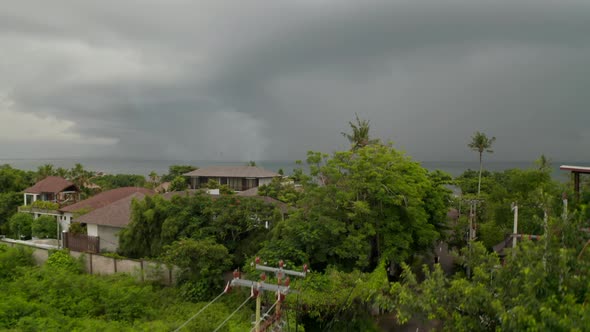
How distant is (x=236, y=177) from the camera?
Result: 150 ft

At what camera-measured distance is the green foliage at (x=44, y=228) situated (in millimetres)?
24547

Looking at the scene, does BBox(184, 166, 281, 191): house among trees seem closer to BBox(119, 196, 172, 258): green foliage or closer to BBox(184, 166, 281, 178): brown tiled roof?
BBox(184, 166, 281, 178): brown tiled roof

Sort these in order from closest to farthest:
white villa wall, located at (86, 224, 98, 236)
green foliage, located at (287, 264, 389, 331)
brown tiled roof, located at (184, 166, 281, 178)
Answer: green foliage, located at (287, 264, 389, 331) → white villa wall, located at (86, 224, 98, 236) → brown tiled roof, located at (184, 166, 281, 178)

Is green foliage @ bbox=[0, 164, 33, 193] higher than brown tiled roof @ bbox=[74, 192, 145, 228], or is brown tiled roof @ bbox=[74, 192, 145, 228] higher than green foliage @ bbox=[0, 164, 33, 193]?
green foliage @ bbox=[0, 164, 33, 193]

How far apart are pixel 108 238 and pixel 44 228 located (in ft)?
24.1

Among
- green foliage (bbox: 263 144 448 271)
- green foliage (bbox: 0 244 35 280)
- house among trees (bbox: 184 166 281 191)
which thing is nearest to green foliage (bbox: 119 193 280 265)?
green foliage (bbox: 263 144 448 271)

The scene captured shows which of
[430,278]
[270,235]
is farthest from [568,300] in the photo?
[270,235]

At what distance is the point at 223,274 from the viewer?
1554 cm

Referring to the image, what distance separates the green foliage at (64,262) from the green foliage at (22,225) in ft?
34.9

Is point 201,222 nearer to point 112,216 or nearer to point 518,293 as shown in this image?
point 112,216

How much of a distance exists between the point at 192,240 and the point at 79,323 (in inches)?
189

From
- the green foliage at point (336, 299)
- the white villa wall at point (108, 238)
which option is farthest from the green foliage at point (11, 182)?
the green foliage at point (336, 299)

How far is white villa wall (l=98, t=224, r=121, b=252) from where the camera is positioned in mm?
20781

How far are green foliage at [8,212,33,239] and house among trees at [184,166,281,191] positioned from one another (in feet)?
64.4
